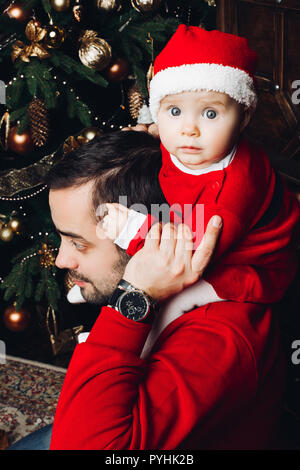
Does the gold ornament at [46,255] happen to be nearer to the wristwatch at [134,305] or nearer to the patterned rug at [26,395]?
the patterned rug at [26,395]

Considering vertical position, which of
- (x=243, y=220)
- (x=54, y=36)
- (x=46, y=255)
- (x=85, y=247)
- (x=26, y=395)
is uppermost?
(x=54, y=36)

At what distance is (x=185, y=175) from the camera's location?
49.1 inches

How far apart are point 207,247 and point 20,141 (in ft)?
4.76

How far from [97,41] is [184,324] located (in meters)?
1.36

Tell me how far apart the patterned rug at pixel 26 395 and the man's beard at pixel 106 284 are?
47.1 inches

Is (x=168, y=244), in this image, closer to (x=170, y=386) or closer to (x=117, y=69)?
(x=170, y=386)

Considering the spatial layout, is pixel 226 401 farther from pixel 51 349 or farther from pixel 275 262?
pixel 51 349

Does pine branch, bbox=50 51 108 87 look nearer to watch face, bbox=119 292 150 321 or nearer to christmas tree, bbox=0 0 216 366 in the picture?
christmas tree, bbox=0 0 216 366

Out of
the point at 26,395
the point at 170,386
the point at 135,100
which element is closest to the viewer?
the point at 170,386

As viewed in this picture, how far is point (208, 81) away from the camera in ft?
3.65

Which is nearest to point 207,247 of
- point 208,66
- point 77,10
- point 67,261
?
point 208,66

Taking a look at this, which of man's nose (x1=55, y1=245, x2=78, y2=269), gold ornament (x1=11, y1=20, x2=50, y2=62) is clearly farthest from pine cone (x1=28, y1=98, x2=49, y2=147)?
man's nose (x1=55, y1=245, x2=78, y2=269)

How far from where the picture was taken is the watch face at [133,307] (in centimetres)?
107

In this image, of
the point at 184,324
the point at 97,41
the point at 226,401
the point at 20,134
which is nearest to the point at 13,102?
the point at 20,134
